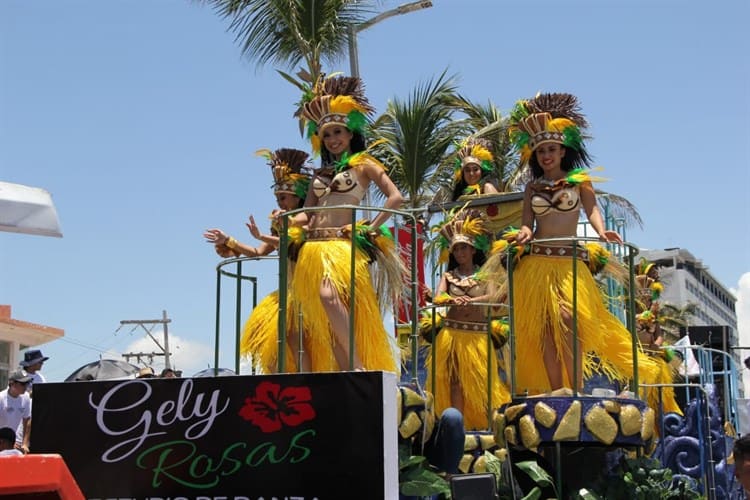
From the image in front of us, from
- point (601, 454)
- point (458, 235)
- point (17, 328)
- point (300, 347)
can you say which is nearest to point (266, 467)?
point (300, 347)

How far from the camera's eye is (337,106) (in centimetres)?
703

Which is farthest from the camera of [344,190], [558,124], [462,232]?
[462,232]

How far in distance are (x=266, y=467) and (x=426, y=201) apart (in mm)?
11938

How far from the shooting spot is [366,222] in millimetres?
6586

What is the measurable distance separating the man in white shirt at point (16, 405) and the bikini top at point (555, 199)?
14.2 ft

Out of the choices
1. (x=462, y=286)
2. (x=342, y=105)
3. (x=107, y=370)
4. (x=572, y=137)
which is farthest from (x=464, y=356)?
(x=107, y=370)

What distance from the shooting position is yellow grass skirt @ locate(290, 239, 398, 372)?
6312mm

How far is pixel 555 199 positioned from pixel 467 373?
168 cm

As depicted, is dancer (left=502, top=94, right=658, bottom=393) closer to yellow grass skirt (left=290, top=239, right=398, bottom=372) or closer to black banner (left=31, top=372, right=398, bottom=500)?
yellow grass skirt (left=290, top=239, right=398, bottom=372)

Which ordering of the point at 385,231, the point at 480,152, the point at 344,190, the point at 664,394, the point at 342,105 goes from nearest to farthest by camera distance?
the point at 385,231, the point at 344,190, the point at 342,105, the point at 480,152, the point at 664,394

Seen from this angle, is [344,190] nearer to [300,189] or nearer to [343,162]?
[343,162]

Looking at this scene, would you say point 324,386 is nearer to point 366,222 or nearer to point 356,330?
point 356,330

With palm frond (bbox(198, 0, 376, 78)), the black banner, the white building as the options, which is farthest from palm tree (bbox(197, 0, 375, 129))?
the white building

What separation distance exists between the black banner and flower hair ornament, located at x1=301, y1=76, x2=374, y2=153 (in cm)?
245
